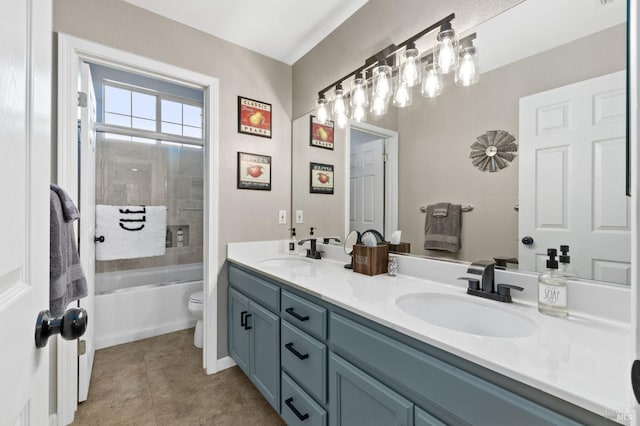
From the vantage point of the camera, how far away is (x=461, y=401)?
27.6 inches

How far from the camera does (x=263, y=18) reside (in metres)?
1.87

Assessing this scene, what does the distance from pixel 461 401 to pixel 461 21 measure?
1498 millimetres

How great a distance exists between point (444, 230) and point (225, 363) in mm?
1794

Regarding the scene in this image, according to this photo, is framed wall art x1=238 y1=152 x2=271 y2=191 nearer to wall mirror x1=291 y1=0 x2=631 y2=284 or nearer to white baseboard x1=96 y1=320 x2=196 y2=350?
wall mirror x1=291 y1=0 x2=631 y2=284

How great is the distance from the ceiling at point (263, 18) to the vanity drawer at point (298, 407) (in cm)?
212

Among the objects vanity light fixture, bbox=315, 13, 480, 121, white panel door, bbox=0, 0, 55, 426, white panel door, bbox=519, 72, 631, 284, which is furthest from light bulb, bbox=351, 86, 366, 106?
white panel door, bbox=0, 0, 55, 426

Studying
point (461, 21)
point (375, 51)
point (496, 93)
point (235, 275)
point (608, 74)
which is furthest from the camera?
point (235, 275)

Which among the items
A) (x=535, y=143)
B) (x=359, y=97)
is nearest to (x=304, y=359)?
(x=535, y=143)

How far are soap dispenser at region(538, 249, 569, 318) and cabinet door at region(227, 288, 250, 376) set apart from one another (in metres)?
1.48

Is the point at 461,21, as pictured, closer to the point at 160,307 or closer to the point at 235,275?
the point at 235,275

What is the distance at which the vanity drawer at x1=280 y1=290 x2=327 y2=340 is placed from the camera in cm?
116

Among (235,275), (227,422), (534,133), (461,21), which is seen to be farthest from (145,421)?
(461,21)

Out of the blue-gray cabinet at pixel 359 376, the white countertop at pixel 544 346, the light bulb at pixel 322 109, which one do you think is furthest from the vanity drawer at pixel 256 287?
the light bulb at pixel 322 109

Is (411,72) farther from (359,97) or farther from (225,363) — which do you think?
(225,363)
